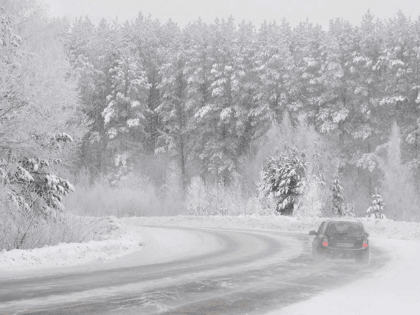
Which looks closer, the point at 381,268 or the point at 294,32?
the point at 381,268

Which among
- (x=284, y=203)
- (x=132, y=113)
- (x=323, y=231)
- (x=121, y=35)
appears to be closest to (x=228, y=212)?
(x=284, y=203)

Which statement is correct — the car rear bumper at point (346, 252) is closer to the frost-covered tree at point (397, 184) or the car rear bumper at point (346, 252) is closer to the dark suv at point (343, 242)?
the dark suv at point (343, 242)

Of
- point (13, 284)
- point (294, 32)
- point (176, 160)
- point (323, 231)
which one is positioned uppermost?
point (294, 32)

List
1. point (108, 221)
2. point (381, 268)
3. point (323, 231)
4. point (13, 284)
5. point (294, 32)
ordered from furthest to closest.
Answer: point (294, 32) < point (108, 221) < point (323, 231) < point (381, 268) < point (13, 284)

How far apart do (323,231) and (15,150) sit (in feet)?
32.9

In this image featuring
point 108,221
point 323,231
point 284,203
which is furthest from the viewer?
point 284,203

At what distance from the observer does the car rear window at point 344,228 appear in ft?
51.5

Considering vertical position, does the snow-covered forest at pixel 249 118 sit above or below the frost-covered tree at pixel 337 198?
above

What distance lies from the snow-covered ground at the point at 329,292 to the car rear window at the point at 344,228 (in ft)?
4.71

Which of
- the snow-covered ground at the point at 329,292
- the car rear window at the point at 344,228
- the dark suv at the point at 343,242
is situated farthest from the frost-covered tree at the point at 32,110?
the car rear window at the point at 344,228

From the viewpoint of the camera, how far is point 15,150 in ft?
55.8

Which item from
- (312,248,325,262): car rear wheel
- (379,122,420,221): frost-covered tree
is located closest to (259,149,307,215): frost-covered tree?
(379,122,420,221): frost-covered tree

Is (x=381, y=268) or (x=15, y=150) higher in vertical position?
(x=15, y=150)

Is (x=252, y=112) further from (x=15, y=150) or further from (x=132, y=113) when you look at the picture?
(x=15, y=150)
